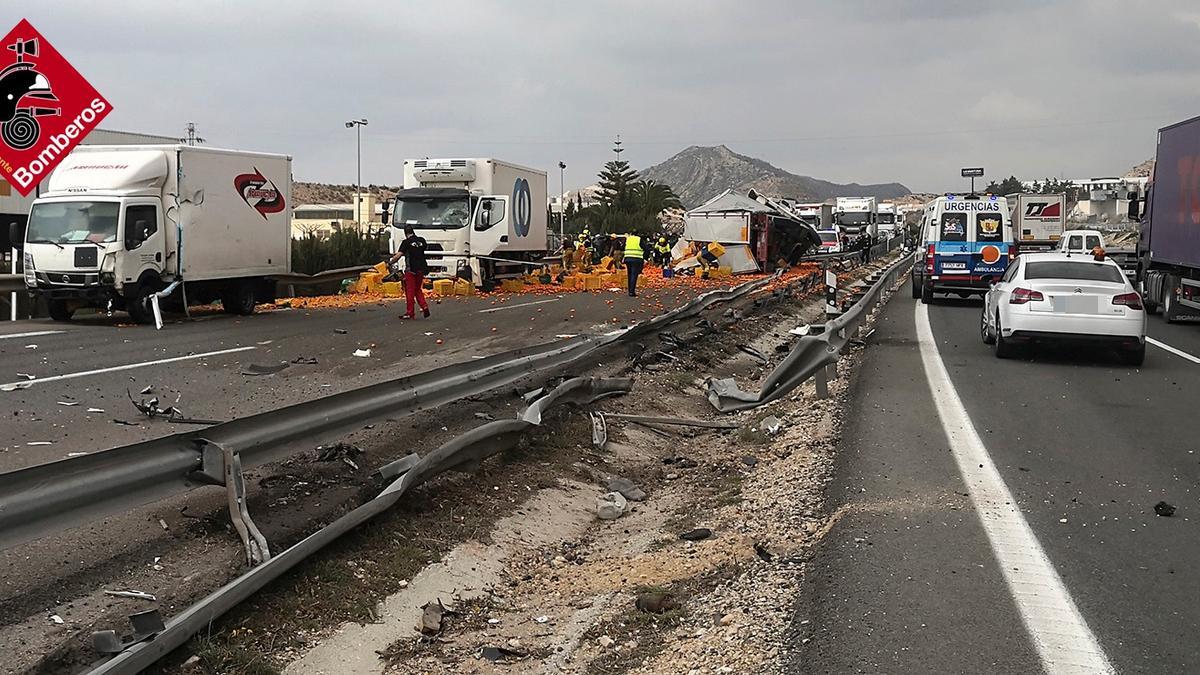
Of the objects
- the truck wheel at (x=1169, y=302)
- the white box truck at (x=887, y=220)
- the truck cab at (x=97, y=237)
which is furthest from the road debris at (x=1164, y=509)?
the white box truck at (x=887, y=220)

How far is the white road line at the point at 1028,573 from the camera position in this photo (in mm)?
4699

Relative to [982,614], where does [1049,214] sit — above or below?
above

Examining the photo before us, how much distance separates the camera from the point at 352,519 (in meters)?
5.84

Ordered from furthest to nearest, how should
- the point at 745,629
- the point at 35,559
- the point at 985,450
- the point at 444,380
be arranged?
the point at 985,450 < the point at 444,380 < the point at 35,559 < the point at 745,629

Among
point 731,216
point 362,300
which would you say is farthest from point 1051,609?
point 731,216

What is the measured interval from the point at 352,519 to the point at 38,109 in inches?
583

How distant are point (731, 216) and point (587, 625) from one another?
3280 centimetres

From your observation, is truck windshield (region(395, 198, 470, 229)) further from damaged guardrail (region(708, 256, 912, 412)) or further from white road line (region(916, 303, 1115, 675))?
white road line (region(916, 303, 1115, 675))

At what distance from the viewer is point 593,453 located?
9.41 m

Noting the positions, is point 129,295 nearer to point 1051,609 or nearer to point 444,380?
point 444,380

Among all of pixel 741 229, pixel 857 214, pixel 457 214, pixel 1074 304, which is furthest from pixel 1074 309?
pixel 857 214

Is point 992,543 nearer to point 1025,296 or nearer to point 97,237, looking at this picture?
point 1025,296

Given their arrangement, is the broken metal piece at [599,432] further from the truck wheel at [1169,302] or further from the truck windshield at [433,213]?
the truck windshield at [433,213]

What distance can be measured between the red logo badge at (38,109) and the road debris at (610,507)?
12874mm
